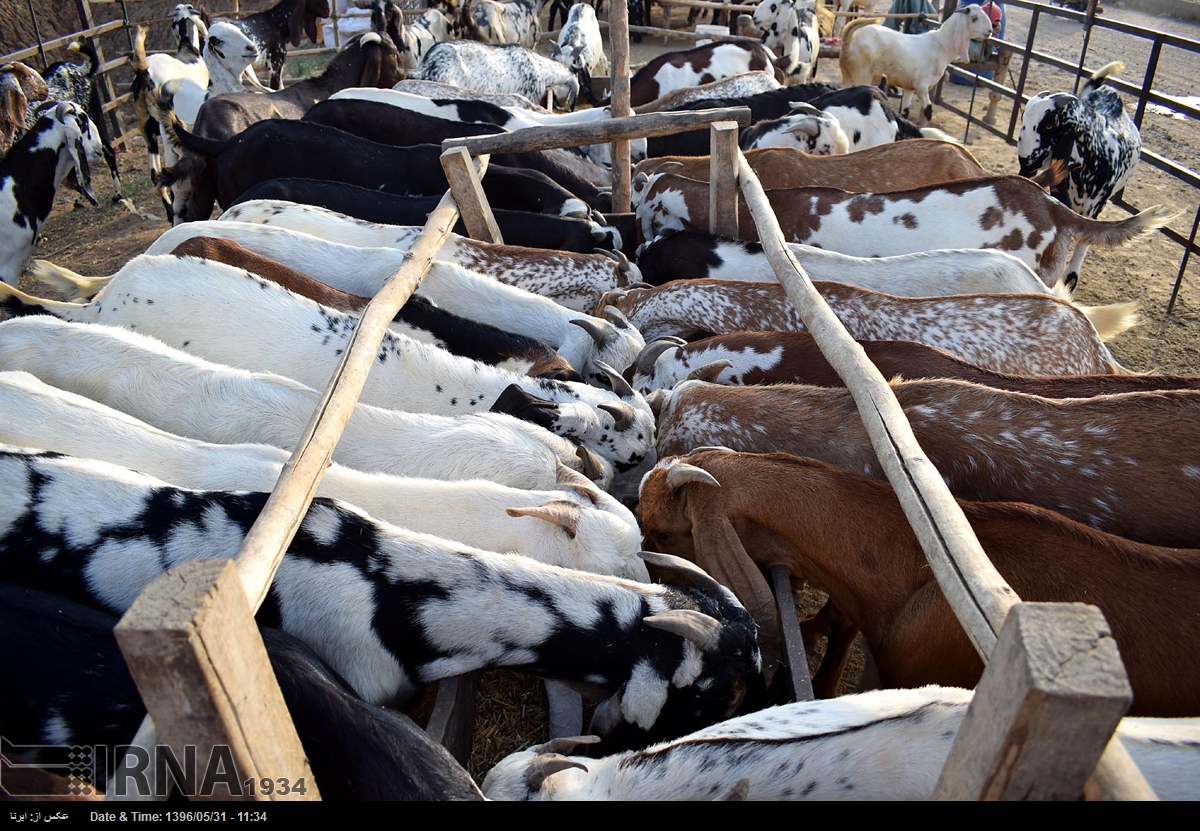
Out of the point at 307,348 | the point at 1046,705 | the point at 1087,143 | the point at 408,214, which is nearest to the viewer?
the point at 1046,705

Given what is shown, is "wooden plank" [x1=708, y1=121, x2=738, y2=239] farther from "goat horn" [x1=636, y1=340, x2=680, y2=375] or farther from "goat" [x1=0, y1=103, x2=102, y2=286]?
"goat" [x1=0, y1=103, x2=102, y2=286]

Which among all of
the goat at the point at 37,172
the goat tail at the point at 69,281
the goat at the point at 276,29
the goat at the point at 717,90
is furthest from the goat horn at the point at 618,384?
the goat at the point at 276,29

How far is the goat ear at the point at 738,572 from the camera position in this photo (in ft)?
9.86

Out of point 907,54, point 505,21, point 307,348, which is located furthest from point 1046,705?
point 505,21

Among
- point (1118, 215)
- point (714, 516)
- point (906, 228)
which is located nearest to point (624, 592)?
point (714, 516)

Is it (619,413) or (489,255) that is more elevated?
(489,255)

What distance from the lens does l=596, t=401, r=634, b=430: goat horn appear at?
3857mm

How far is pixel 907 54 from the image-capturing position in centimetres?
1209

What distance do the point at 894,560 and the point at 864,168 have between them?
5.15 metres

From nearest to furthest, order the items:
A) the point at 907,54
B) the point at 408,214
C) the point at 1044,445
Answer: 1. the point at 1044,445
2. the point at 408,214
3. the point at 907,54

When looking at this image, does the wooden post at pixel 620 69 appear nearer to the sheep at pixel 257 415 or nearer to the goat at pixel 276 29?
the sheep at pixel 257 415

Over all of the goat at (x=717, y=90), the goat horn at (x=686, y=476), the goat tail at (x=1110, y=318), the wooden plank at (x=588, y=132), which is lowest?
the goat tail at (x=1110, y=318)

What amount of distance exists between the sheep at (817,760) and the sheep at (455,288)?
2.84 meters

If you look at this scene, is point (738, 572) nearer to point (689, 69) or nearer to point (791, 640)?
point (791, 640)
